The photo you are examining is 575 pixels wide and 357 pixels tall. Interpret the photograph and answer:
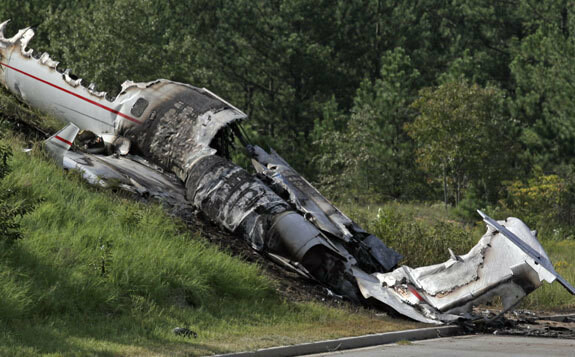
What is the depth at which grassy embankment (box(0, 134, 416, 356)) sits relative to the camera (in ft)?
37.5

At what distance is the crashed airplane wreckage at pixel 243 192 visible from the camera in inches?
613

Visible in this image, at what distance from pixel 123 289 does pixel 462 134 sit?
26853mm

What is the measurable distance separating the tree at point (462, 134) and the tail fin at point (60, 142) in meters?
22.6

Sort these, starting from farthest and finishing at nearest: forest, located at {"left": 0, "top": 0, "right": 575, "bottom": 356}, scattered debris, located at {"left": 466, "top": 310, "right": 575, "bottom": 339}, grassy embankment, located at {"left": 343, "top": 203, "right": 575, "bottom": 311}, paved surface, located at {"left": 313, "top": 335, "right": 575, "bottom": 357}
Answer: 1. grassy embankment, located at {"left": 343, "top": 203, "right": 575, "bottom": 311}
2. scattered debris, located at {"left": 466, "top": 310, "right": 575, "bottom": 339}
3. forest, located at {"left": 0, "top": 0, "right": 575, "bottom": 356}
4. paved surface, located at {"left": 313, "top": 335, "right": 575, "bottom": 357}

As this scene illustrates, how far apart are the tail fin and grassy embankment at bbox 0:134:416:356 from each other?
632 millimetres

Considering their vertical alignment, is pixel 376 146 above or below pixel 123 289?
above

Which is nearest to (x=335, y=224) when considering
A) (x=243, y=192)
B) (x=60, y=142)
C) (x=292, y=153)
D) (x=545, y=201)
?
(x=243, y=192)

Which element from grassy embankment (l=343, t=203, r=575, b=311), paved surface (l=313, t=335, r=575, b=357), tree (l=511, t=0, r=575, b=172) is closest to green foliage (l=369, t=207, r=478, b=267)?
grassy embankment (l=343, t=203, r=575, b=311)

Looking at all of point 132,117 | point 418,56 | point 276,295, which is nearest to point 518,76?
point 418,56

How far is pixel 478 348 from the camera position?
12.5m

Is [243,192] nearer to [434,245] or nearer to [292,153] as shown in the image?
[434,245]

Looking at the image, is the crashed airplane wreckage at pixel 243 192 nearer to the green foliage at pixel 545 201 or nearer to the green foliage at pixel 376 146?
the green foliage at pixel 545 201

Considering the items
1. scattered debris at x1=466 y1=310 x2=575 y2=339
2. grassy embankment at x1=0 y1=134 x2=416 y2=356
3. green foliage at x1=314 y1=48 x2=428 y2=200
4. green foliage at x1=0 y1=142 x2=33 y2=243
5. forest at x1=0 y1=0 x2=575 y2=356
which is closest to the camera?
grassy embankment at x1=0 y1=134 x2=416 y2=356

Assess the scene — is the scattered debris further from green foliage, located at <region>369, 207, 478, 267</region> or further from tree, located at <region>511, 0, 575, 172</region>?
tree, located at <region>511, 0, 575, 172</region>
